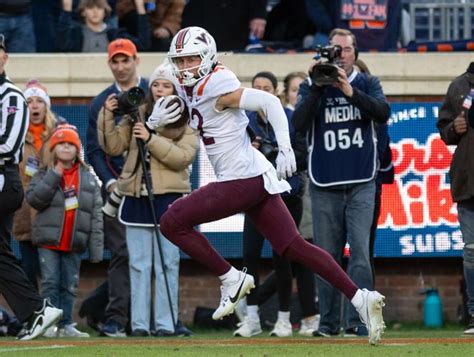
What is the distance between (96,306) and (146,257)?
1.36 meters

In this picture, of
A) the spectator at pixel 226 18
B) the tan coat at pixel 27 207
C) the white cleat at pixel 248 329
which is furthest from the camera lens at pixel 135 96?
the spectator at pixel 226 18

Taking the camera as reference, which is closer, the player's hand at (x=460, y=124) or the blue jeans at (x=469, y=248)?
the blue jeans at (x=469, y=248)

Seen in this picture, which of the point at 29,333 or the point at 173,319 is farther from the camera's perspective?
the point at 173,319

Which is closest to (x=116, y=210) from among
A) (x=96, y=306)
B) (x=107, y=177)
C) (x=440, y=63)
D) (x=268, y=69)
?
(x=107, y=177)

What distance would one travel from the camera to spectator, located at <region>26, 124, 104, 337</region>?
12.8 m

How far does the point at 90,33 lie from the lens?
15.5 metres

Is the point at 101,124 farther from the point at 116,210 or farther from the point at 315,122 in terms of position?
the point at 315,122

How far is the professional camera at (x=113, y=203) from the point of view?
12.8 m

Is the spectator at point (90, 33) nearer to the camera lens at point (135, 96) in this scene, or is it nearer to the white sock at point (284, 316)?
the camera lens at point (135, 96)

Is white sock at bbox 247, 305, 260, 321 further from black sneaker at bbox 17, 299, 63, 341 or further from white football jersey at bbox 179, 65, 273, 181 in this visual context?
white football jersey at bbox 179, 65, 273, 181

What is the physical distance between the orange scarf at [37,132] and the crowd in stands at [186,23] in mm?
2023

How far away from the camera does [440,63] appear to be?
15195mm

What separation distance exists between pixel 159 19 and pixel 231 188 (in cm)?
604

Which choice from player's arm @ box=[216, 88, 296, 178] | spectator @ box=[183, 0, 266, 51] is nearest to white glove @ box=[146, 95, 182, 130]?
player's arm @ box=[216, 88, 296, 178]
